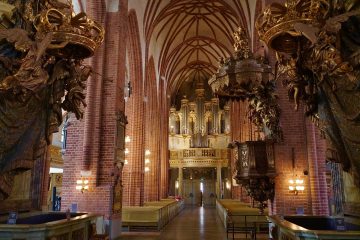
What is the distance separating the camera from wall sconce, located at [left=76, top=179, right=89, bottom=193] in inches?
343

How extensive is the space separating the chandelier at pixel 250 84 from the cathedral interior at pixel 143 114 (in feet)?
0.10

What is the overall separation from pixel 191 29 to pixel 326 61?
17538 mm

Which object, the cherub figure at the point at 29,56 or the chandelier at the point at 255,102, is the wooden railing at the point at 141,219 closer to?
the chandelier at the point at 255,102

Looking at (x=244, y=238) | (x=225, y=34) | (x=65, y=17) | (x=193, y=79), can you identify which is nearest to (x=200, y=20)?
(x=225, y=34)

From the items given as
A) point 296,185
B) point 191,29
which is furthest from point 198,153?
point 296,185

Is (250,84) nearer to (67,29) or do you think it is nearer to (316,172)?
(316,172)

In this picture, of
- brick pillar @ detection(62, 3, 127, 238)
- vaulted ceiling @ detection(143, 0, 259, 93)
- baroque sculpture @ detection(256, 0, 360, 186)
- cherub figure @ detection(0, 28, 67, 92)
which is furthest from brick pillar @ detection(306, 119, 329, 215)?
vaulted ceiling @ detection(143, 0, 259, 93)

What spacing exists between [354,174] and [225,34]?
54.4 ft

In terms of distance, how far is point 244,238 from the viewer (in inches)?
381

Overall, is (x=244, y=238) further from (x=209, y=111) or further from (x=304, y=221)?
(x=209, y=111)

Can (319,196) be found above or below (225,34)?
below

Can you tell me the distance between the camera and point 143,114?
1520 centimetres

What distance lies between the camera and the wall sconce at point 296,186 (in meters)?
8.12

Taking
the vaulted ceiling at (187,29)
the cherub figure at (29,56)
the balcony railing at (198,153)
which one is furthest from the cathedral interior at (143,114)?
the balcony railing at (198,153)
